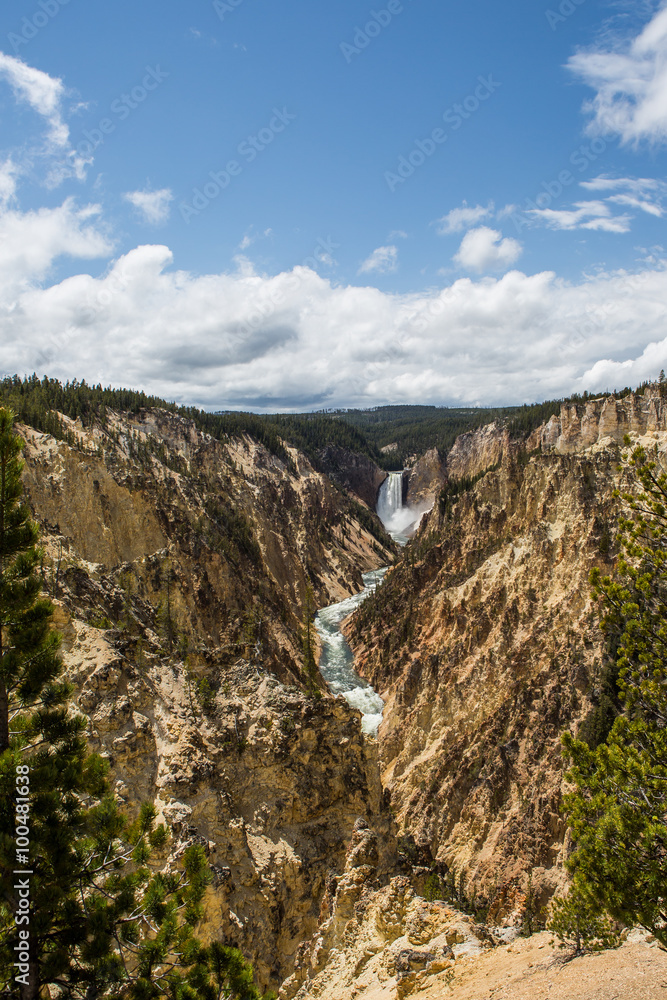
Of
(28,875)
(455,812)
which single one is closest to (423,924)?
(28,875)

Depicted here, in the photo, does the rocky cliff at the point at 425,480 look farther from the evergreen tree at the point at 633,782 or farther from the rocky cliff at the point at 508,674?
the evergreen tree at the point at 633,782

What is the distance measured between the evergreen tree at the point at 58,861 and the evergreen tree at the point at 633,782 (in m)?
4.87

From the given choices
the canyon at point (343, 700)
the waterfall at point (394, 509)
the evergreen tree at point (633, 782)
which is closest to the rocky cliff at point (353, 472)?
the waterfall at point (394, 509)

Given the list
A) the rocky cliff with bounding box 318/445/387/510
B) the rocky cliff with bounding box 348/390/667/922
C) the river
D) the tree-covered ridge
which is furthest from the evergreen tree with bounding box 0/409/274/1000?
the rocky cliff with bounding box 318/445/387/510

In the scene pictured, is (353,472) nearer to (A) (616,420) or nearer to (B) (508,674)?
(A) (616,420)

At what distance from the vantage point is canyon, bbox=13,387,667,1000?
13.4m

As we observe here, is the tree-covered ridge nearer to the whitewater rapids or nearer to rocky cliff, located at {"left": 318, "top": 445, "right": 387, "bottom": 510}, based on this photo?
rocky cliff, located at {"left": 318, "top": 445, "right": 387, "bottom": 510}

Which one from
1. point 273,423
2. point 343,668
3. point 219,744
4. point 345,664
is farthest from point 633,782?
point 273,423

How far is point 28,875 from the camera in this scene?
18.8 feet

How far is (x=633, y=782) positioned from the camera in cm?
757

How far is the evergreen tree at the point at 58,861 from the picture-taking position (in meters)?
5.66

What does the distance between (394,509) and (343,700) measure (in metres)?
100

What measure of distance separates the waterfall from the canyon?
2220 inches

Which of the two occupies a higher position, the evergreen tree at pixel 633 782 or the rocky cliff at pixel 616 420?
the rocky cliff at pixel 616 420
